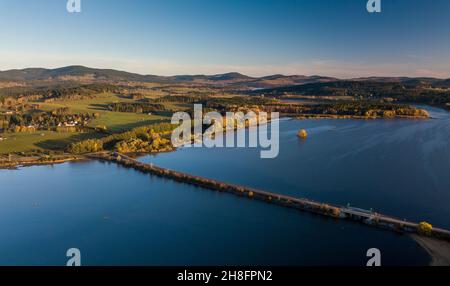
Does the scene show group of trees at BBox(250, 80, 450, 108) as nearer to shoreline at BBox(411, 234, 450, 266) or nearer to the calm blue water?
the calm blue water

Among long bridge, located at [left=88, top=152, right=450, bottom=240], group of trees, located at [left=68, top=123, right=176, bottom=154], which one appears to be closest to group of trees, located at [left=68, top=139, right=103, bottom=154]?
group of trees, located at [left=68, top=123, right=176, bottom=154]

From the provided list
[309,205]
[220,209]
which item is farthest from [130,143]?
[309,205]

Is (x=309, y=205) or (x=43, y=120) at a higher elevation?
(x=43, y=120)

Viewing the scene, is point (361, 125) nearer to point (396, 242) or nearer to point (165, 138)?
point (165, 138)

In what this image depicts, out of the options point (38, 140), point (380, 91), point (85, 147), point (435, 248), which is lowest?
point (435, 248)

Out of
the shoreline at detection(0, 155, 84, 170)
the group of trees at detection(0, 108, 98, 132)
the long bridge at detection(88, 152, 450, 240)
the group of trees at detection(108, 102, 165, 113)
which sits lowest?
the long bridge at detection(88, 152, 450, 240)

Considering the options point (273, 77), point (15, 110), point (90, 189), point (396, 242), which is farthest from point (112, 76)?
point (396, 242)

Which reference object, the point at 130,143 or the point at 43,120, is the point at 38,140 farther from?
the point at 43,120
